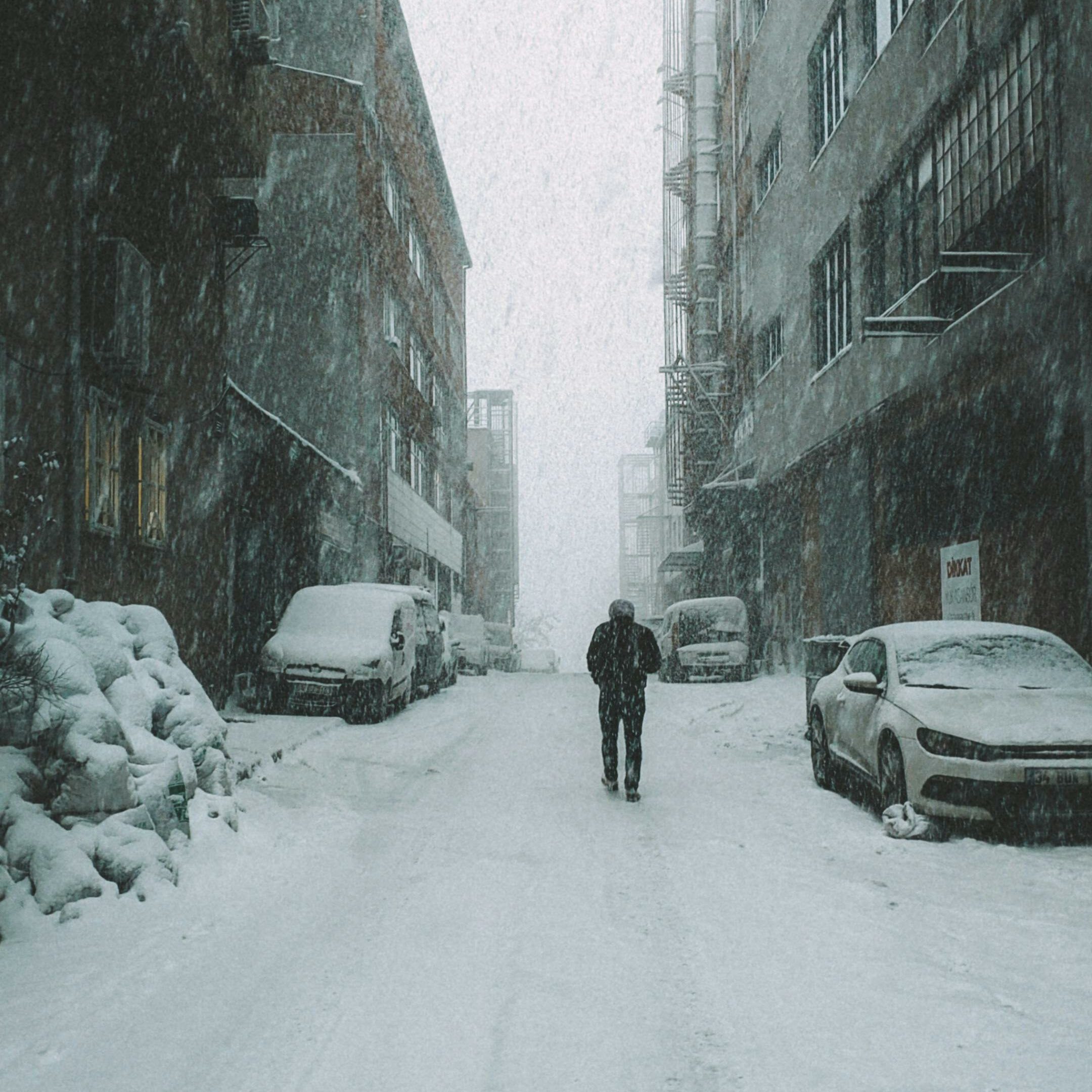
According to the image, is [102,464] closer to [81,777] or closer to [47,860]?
[81,777]

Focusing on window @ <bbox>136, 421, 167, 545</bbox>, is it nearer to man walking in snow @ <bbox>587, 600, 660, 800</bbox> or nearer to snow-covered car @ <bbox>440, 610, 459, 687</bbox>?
man walking in snow @ <bbox>587, 600, 660, 800</bbox>

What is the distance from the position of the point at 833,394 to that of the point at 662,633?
8.26 m

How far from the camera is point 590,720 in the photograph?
54.3ft

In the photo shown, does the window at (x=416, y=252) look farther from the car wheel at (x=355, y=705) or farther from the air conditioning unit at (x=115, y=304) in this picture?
the air conditioning unit at (x=115, y=304)

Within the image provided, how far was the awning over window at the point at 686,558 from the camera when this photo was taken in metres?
40.7

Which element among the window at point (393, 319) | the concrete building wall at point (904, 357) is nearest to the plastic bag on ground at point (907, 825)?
the concrete building wall at point (904, 357)

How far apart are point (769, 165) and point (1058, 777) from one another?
23094mm

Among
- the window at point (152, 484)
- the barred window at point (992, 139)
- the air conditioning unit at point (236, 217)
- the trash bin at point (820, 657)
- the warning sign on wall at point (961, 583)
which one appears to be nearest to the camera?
the barred window at point (992, 139)

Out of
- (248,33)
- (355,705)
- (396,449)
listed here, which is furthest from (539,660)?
(248,33)

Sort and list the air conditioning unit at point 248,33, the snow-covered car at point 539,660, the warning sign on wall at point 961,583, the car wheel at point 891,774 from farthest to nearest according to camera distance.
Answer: the snow-covered car at point 539,660
the warning sign on wall at point 961,583
the air conditioning unit at point 248,33
the car wheel at point 891,774

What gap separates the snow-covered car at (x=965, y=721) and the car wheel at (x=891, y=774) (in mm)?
11

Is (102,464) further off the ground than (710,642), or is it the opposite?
(102,464)

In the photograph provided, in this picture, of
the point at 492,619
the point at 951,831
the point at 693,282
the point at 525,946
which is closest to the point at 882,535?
the point at 951,831

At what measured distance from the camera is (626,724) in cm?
994
